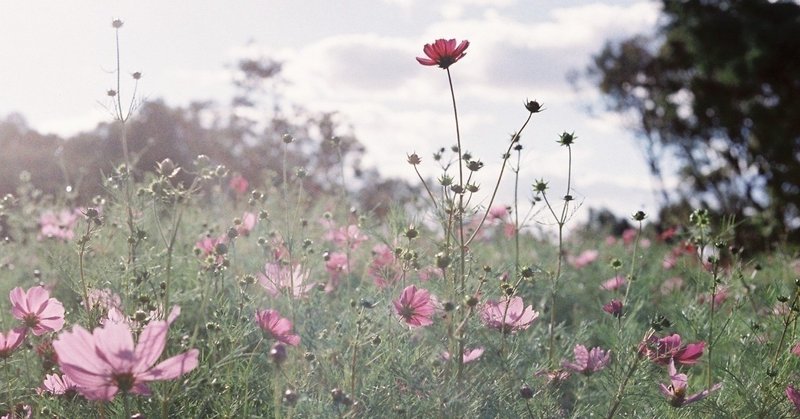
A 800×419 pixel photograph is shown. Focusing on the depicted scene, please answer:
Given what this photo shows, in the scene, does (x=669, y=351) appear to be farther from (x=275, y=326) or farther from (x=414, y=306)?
(x=275, y=326)

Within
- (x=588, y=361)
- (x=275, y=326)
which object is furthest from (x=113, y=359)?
(x=588, y=361)

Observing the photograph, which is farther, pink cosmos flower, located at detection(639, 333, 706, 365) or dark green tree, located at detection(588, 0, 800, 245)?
dark green tree, located at detection(588, 0, 800, 245)

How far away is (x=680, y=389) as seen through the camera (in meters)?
1.71

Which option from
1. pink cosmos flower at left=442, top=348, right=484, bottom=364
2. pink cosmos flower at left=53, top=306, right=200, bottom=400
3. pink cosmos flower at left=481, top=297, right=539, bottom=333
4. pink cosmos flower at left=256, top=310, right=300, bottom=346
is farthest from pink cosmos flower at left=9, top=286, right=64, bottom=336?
pink cosmos flower at left=481, top=297, right=539, bottom=333

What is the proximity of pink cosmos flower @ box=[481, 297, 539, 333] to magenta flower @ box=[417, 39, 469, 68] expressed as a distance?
547 mm

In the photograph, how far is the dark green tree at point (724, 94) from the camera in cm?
1293

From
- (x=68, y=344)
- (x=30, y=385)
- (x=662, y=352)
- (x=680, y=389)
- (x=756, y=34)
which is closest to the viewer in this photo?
(x=68, y=344)

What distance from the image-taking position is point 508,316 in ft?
6.28

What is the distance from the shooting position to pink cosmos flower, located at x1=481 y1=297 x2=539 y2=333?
1866mm

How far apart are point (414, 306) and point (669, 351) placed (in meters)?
0.57

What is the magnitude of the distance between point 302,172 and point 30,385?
0.89 m

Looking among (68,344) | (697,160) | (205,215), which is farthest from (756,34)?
(68,344)

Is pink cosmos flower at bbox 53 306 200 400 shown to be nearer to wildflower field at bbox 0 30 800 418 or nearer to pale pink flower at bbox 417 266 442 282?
wildflower field at bbox 0 30 800 418

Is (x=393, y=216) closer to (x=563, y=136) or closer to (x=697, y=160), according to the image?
(x=563, y=136)
